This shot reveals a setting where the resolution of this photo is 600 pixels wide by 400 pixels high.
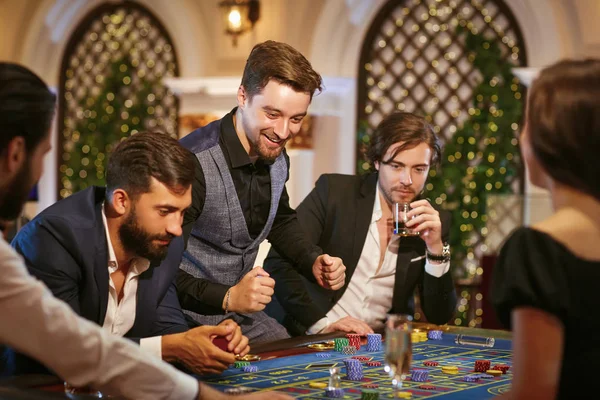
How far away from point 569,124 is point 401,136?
2.15 metres

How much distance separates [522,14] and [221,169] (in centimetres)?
429

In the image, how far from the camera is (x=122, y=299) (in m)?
2.95

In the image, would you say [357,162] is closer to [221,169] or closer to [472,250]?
[472,250]

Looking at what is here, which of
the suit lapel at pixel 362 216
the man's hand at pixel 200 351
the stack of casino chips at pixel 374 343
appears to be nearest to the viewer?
the man's hand at pixel 200 351

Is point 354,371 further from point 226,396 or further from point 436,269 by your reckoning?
point 436,269

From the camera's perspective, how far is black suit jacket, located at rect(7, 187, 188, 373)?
8.91 ft

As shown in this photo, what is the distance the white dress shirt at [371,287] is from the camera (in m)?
3.93

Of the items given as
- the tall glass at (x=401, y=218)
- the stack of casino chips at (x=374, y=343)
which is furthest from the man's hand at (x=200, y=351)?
the tall glass at (x=401, y=218)

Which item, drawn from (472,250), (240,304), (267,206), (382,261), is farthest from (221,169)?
(472,250)

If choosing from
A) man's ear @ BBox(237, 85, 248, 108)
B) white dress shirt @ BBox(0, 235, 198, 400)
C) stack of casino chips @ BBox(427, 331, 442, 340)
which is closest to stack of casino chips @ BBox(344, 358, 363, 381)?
white dress shirt @ BBox(0, 235, 198, 400)

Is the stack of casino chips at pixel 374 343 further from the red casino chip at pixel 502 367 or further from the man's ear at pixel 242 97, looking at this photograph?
the man's ear at pixel 242 97

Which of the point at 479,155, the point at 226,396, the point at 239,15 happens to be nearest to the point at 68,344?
the point at 226,396

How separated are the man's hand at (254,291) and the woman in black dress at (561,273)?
4.62ft

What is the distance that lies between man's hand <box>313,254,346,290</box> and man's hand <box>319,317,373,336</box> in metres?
0.18
